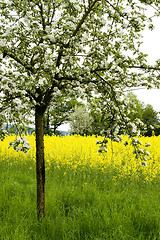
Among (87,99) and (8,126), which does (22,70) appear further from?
(87,99)

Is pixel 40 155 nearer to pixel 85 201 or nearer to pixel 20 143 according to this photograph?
pixel 20 143

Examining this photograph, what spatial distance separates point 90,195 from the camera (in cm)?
623

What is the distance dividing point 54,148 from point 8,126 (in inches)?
328

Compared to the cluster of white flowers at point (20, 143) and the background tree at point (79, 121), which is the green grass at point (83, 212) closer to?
the cluster of white flowers at point (20, 143)

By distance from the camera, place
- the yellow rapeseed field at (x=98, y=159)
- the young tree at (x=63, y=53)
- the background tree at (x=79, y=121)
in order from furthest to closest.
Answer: the background tree at (x=79, y=121) → the yellow rapeseed field at (x=98, y=159) → the young tree at (x=63, y=53)

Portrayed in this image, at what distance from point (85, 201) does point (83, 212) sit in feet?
3.19

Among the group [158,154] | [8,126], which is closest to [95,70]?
[8,126]

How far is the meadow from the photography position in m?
4.43

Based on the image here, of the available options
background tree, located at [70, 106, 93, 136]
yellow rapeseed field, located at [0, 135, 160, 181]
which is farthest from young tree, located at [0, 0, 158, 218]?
background tree, located at [70, 106, 93, 136]

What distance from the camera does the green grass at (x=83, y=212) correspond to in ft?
14.3

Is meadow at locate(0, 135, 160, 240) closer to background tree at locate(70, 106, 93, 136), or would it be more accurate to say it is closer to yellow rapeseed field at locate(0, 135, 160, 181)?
yellow rapeseed field at locate(0, 135, 160, 181)

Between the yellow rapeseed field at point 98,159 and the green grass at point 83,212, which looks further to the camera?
the yellow rapeseed field at point 98,159

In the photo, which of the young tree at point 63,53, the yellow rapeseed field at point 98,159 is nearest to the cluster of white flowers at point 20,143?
the young tree at point 63,53

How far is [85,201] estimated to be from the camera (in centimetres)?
598
